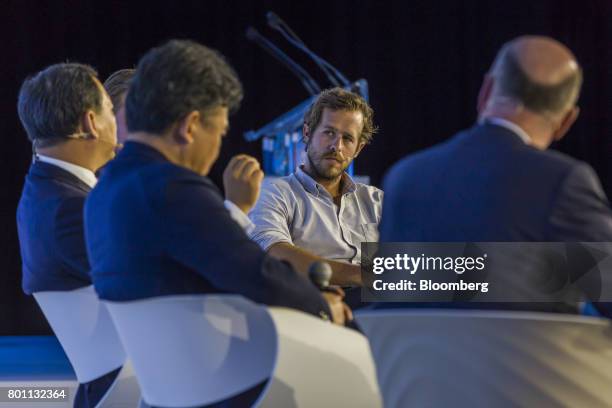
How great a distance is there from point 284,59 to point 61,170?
3.61 metres

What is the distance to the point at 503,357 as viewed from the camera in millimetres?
1175

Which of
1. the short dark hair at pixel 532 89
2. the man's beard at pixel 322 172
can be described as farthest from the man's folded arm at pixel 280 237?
the short dark hair at pixel 532 89

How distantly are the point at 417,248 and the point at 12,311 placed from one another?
4537 mm

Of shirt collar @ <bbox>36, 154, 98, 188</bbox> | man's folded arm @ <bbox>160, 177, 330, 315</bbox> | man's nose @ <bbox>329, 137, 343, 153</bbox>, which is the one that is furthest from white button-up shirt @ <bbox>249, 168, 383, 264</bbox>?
man's folded arm @ <bbox>160, 177, 330, 315</bbox>

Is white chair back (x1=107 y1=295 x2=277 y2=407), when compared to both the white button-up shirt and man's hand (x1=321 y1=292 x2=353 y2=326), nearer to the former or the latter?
man's hand (x1=321 y1=292 x2=353 y2=326)

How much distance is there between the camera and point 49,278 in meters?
1.66

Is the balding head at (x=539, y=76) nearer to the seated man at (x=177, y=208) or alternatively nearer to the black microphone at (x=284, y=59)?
the seated man at (x=177, y=208)

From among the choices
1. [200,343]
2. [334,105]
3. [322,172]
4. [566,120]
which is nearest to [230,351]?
[200,343]

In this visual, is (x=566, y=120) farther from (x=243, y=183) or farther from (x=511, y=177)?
(x=243, y=183)

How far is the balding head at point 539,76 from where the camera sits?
1.31 meters

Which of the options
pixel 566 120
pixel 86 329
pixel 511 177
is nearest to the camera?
pixel 511 177

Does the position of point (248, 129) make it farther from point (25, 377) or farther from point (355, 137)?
point (355, 137)

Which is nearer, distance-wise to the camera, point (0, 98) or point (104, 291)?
point (104, 291)

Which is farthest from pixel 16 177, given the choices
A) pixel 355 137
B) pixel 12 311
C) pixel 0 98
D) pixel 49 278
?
pixel 49 278
